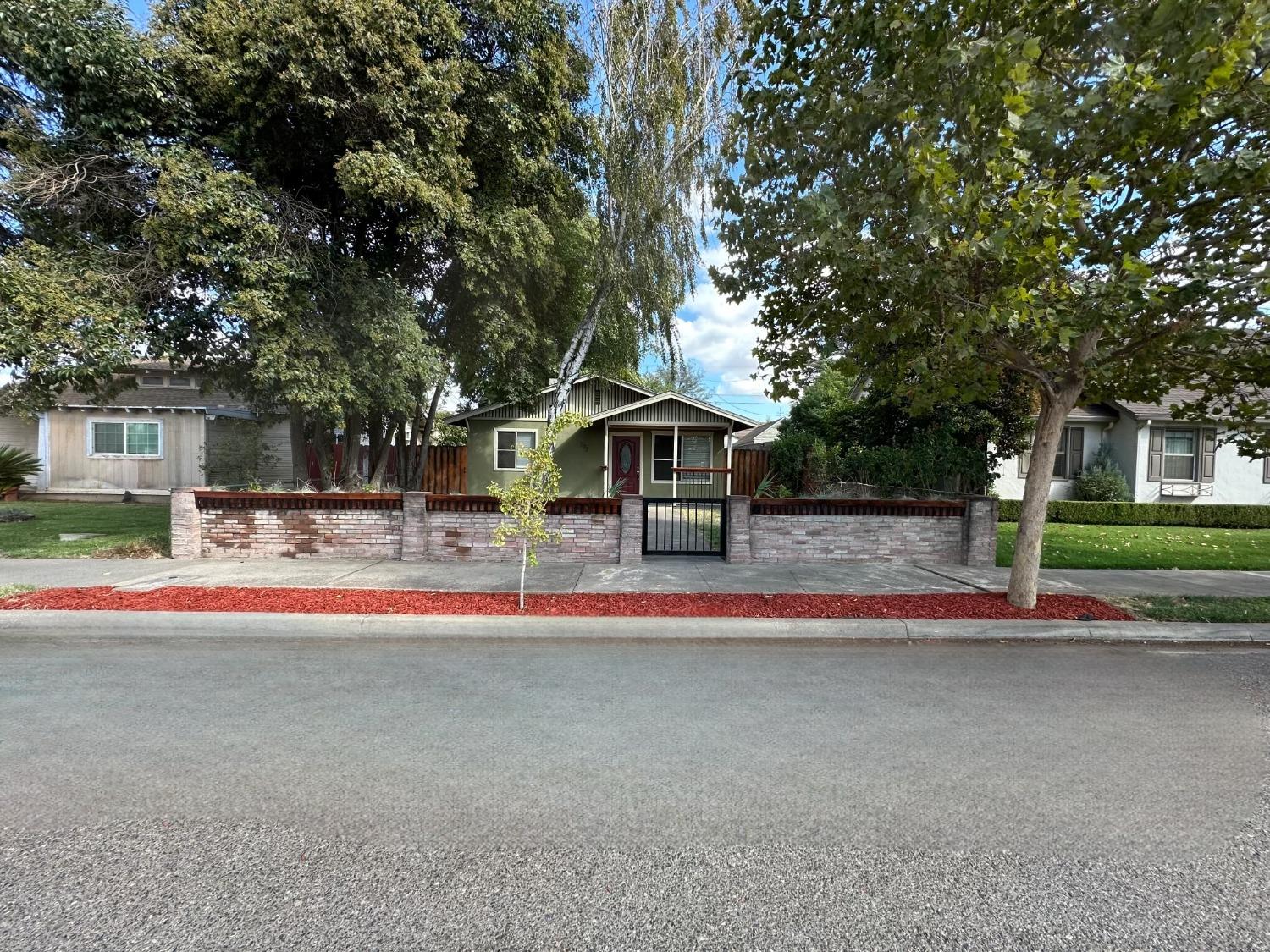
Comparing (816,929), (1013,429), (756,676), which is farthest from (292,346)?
(1013,429)

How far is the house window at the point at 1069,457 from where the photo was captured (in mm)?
18752

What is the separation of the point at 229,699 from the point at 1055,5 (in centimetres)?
852

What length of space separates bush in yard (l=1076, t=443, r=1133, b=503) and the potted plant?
2919 cm

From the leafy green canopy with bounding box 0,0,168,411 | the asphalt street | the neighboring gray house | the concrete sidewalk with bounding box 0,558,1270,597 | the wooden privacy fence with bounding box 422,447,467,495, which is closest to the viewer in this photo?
the asphalt street

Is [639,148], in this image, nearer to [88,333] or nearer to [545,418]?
[545,418]

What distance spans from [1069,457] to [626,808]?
68.9 ft

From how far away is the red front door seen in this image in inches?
759

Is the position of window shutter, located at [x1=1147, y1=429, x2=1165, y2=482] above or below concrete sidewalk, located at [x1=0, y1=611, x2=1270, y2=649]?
above

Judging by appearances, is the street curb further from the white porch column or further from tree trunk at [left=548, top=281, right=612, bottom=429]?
the white porch column

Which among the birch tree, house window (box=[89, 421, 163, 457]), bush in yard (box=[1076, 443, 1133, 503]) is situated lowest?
bush in yard (box=[1076, 443, 1133, 503])

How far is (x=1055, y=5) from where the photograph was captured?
5211mm

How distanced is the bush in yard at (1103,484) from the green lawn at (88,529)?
22047 millimetres

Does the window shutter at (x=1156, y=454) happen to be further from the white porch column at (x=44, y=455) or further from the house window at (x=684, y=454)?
the white porch column at (x=44, y=455)

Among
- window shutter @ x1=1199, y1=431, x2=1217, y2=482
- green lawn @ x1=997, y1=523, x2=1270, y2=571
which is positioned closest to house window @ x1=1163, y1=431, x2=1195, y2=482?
window shutter @ x1=1199, y1=431, x2=1217, y2=482
